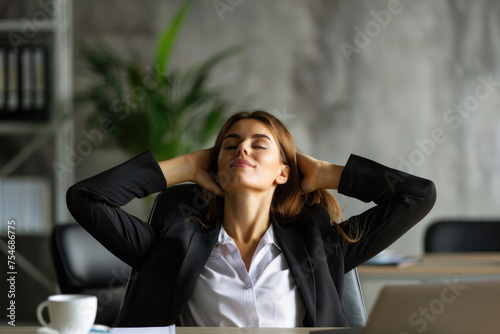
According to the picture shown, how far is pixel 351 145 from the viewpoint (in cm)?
398

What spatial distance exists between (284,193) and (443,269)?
2.49 feet

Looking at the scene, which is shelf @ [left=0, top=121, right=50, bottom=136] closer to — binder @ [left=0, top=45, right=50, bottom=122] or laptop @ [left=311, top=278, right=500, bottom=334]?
binder @ [left=0, top=45, right=50, bottom=122]

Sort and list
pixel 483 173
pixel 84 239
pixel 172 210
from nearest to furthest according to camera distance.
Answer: pixel 172 210, pixel 84 239, pixel 483 173

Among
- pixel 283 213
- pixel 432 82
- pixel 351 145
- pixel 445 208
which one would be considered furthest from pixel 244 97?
pixel 283 213

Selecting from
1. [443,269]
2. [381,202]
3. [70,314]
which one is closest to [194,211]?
[381,202]

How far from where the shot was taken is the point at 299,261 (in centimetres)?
160

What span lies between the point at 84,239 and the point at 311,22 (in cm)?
220

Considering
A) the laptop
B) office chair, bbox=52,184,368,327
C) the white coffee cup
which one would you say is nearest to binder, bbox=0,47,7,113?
office chair, bbox=52,184,368,327

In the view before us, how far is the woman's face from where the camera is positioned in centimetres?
167

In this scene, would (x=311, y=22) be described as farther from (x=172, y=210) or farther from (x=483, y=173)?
(x=172, y=210)

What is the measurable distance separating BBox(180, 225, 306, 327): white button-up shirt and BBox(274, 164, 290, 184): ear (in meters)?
0.24

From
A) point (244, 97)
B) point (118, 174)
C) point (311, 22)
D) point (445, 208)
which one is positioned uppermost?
point (311, 22)

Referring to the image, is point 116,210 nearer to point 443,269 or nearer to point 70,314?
point 70,314

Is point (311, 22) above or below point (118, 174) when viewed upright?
above
